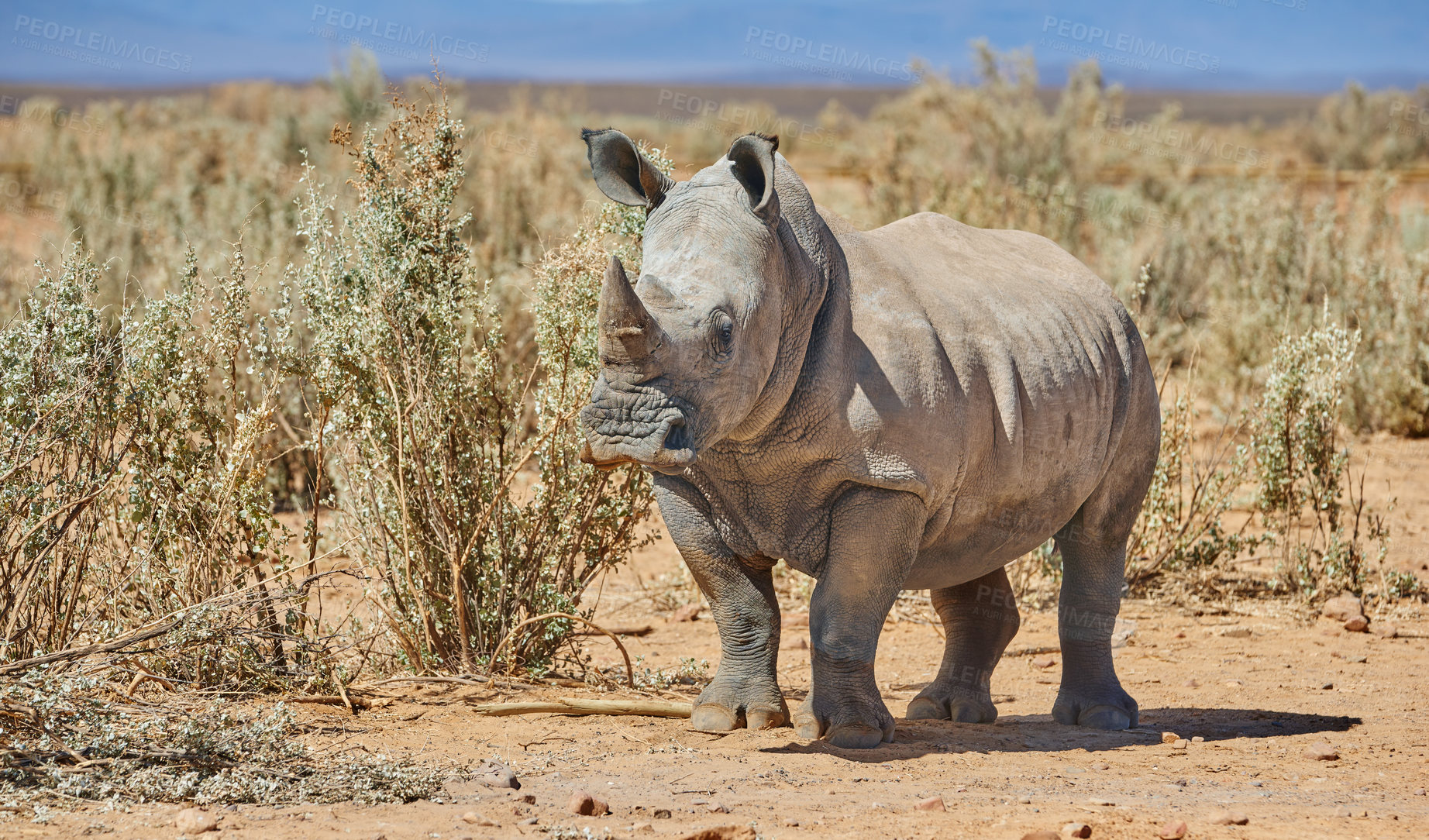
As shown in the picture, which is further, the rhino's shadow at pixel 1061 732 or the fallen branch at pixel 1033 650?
the fallen branch at pixel 1033 650

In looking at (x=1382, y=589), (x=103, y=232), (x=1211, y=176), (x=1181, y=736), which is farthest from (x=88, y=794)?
(x=1211, y=176)

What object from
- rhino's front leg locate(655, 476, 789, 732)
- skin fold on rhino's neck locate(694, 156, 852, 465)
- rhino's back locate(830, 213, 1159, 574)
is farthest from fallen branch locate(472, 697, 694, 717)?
rhino's back locate(830, 213, 1159, 574)

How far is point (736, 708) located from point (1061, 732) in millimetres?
1281

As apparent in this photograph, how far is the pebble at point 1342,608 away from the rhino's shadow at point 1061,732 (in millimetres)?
1860

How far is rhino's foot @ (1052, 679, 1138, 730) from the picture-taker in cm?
532

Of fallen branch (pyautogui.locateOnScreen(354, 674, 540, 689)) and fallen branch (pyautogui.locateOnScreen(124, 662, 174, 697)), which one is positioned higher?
fallen branch (pyautogui.locateOnScreen(124, 662, 174, 697))

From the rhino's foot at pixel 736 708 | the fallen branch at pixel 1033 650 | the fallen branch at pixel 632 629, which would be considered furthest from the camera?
the fallen branch at pixel 632 629

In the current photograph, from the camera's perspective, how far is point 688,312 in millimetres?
3848

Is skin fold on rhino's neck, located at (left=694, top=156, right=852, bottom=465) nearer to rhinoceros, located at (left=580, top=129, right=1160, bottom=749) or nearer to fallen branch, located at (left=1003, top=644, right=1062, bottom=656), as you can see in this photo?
rhinoceros, located at (left=580, top=129, right=1160, bottom=749)

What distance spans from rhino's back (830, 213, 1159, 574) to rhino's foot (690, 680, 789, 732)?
743 mm

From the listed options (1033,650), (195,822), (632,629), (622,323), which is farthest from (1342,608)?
(195,822)

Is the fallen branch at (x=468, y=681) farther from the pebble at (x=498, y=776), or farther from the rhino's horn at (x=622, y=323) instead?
the rhino's horn at (x=622, y=323)

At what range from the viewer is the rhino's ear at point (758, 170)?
13.4 ft

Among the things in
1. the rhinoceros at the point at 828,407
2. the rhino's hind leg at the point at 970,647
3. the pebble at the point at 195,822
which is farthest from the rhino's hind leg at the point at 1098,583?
the pebble at the point at 195,822
